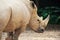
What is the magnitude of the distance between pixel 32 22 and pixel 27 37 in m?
1.85

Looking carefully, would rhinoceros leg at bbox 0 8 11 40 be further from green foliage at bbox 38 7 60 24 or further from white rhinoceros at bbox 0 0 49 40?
green foliage at bbox 38 7 60 24

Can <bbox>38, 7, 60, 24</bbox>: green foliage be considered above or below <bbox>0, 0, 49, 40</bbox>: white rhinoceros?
below

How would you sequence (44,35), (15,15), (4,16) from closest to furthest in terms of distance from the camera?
1. (4,16)
2. (15,15)
3. (44,35)

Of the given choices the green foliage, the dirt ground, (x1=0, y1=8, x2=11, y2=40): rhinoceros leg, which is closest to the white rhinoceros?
(x1=0, y1=8, x2=11, y2=40): rhinoceros leg

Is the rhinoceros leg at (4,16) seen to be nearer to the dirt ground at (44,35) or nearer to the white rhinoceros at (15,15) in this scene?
the white rhinoceros at (15,15)

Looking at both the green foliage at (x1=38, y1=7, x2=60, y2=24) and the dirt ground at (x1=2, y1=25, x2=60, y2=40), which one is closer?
the dirt ground at (x1=2, y1=25, x2=60, y2=40)

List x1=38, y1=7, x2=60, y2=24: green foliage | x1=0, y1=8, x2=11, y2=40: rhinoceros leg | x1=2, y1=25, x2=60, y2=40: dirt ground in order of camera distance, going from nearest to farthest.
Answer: x1=0, y1=8, x2=11, y2=40: rhinoceros leg
x1=2, y1=25, x2=60, y2=40: dirt ground
x1=38, y1=7, x2=60, y2=24: green foliage

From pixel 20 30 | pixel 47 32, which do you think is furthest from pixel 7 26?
pixel 47 32

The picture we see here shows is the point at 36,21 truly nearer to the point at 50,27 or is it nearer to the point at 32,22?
the point at 32,22

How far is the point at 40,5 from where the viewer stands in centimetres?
774

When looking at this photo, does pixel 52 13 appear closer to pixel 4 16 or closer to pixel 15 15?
pixel 15 15

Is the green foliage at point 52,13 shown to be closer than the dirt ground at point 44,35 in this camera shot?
No

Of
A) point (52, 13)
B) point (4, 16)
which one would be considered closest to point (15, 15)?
point (4, 16)

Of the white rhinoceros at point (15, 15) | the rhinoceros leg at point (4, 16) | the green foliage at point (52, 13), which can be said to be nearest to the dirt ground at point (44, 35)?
the green foliage at point (52, 13)
